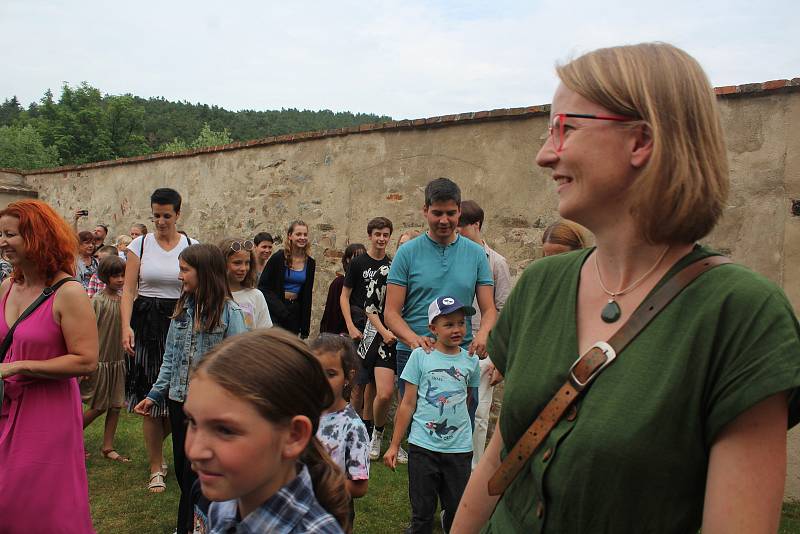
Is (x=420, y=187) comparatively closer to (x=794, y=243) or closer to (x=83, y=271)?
(x=794, y=243)

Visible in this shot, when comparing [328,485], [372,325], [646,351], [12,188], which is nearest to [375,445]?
[372,325]

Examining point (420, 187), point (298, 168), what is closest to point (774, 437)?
point (420, 187)

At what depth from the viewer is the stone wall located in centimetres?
512

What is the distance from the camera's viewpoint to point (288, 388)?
5.29ft

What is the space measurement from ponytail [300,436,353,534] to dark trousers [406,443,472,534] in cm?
217

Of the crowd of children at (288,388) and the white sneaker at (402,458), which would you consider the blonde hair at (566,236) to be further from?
the white sneaker at (402,458)

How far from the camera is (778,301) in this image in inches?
45.1

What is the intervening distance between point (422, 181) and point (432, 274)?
3126 millimetres

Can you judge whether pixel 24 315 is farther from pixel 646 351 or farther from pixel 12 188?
pixel 12 188

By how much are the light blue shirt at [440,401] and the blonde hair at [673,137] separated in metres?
2.74

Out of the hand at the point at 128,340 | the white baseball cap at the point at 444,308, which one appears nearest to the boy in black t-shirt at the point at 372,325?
the white baseball cap at the point at 444,308

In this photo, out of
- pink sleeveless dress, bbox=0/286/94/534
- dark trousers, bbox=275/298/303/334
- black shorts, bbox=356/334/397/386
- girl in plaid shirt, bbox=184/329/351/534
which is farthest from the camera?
dark trousers, bbox=275/298/303/334

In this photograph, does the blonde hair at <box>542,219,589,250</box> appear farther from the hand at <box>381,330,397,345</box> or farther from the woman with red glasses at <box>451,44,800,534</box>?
the woman with red glasses at <box>451,44,800,534</box>

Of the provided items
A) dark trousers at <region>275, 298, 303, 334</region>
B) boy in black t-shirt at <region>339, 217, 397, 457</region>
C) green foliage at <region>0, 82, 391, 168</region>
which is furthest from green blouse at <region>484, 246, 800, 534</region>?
green foliage at <region>0, 82, 391, 168</region>
